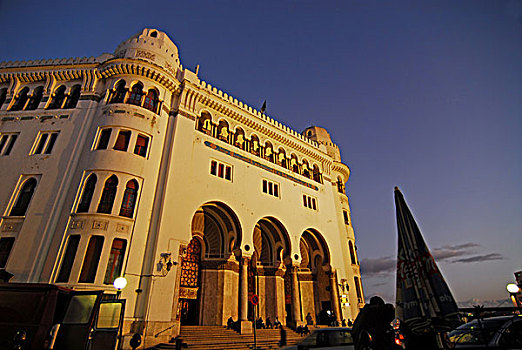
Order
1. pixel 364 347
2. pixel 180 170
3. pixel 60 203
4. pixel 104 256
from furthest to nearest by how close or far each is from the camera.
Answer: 1. pixel 180 170
2. pixel 60 203
3. pixel 104 256
4. pixel 364 347

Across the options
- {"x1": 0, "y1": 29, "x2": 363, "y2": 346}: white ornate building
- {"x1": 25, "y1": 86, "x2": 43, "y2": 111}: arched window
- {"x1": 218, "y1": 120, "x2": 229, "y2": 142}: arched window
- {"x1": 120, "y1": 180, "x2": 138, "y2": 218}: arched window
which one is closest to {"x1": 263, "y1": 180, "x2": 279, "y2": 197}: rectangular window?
{"x1": 0, "y1": 29, "x2": 363, "y2": 346}: white ornate building

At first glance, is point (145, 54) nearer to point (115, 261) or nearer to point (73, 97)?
point (73, 97)

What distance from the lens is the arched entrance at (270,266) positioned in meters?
22.1

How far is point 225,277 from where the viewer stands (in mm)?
19938

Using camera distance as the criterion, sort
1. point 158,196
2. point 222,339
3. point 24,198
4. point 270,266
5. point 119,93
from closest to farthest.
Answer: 1. point 222,339
2. point 24,198
3. point 158,196
4. point 119,93
5. point 270,266

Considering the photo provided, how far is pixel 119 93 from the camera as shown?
1862cm

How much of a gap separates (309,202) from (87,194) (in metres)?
18.7

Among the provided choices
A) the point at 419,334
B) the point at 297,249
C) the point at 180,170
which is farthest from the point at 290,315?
the point at 419,334

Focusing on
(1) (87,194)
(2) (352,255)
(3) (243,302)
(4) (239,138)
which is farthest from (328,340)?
(2) (352,255)

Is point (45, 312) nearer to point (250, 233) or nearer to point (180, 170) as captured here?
point (180, 170)

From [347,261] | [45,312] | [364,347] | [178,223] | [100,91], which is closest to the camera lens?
[364,347]

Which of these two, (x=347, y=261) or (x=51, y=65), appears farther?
(x=347, y=261)

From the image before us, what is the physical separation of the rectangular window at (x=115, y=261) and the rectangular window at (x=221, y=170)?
7.58 metres

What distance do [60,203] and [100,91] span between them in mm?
8556
